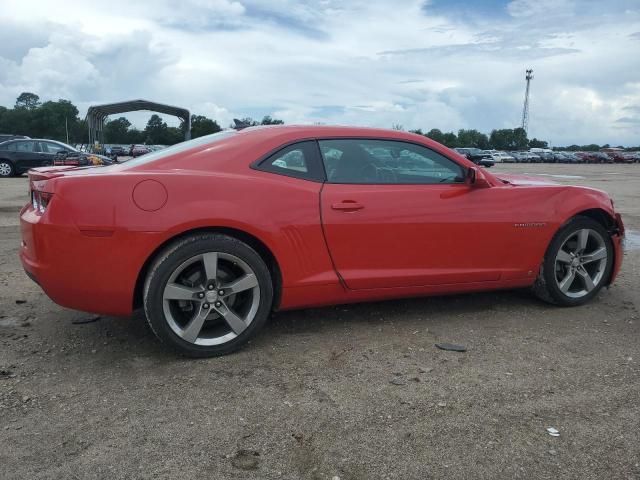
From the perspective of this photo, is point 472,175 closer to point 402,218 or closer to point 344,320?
point 402,218

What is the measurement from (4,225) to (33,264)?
18.4 feet

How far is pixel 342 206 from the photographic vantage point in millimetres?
3596

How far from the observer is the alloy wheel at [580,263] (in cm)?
438

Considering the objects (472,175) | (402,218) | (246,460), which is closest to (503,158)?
(472,175)

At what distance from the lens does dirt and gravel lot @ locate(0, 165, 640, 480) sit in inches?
92.2

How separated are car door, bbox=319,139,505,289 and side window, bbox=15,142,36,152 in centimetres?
1749

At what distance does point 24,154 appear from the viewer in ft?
59.8

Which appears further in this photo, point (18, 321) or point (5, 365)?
point (18, 321)

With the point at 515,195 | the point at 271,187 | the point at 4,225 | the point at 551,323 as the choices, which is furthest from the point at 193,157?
the point at 4,225

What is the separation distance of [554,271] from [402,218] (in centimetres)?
144

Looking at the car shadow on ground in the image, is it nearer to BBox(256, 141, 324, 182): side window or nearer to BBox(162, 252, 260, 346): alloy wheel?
BBox(162, 252, 260, 346): alloy wheel

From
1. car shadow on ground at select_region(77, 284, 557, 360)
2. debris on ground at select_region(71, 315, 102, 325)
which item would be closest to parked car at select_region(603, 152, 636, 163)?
car shadow on ground at select_region(77, 284, 557, 360)

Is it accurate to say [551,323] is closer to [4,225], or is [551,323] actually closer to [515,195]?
[515,195]

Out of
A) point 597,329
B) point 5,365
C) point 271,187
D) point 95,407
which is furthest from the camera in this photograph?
A: point 597,329
